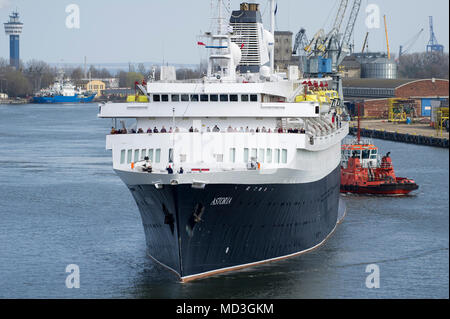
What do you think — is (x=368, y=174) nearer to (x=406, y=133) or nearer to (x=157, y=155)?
(x=157, y=155)

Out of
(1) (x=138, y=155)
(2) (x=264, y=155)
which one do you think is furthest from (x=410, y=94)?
(1) (x=138, y=155)

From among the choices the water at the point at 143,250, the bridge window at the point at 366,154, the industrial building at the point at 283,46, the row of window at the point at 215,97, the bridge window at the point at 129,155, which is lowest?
the water at the point at 143,250

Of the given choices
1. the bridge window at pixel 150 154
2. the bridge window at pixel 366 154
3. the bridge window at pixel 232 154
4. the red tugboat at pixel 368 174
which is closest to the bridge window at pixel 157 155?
the bridge window at pixel 150 154

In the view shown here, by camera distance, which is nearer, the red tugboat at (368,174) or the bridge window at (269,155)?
the bridge window at (269,155)

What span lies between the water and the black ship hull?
0.62 m

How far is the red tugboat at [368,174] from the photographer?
58.4 metres

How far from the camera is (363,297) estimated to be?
3319cm

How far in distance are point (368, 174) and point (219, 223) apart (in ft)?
95.3

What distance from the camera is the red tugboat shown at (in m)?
58.4

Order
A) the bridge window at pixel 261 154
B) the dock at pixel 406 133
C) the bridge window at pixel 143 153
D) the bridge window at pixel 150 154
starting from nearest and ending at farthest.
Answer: the bridge window at pixel 261 154 < the bridge window at pixel 150 154 < the bridge window at pixel 143 153 < the dock at pixel 406 133

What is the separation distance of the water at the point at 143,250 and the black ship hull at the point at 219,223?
2.05 feet

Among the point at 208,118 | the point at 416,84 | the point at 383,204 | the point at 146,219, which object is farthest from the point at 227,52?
the point at 416,84

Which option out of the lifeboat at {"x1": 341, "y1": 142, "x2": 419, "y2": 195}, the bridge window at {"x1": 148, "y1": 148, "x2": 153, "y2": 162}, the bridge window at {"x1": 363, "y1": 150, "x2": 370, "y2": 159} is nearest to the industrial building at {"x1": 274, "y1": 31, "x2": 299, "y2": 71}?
the bridge window at {"x1": 363, "y1": 150, "x2": 370, "y2": 159}

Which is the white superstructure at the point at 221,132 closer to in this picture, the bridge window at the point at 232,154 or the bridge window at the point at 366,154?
the bridge window at the point at 232,154
